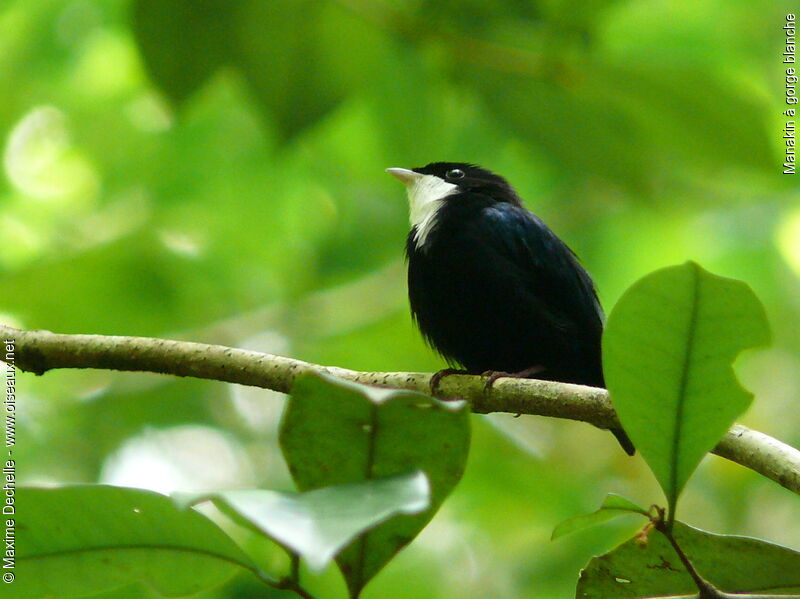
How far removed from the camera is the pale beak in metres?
4.86

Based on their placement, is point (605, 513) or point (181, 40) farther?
point (181, 40)

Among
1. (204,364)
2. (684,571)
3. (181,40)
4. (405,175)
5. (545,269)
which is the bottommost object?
(684,571)

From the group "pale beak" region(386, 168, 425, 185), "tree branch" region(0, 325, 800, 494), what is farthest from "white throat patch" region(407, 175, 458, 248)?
"tree branch" region(0, 325, 800, 494)

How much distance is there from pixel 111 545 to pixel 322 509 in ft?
2.27

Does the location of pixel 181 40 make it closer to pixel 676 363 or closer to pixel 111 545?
pixel 111 545

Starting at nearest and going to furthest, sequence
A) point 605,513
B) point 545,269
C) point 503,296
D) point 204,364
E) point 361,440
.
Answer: point 361,440
point 605,513
point 204,364
point 503,296
point 545,269

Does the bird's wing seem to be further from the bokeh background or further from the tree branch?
the tree branch

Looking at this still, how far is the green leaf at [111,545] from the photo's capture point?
186 cm

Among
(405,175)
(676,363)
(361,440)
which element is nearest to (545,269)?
(405,175)

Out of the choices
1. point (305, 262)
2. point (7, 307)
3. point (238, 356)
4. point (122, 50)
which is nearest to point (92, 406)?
point (7, 307)

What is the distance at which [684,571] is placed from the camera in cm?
220

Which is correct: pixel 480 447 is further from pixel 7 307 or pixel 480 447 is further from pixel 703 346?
pixel 703 346

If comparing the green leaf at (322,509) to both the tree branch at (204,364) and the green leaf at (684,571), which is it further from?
the tree branch at (204,364)

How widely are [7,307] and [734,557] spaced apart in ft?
13.1
